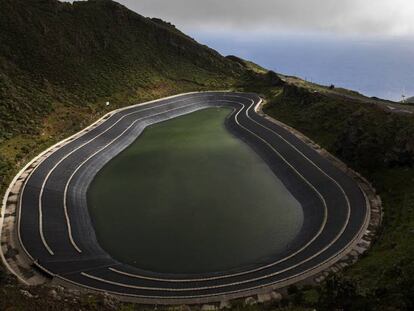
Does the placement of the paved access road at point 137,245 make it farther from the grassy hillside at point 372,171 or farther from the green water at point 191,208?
the grassy hillside at point 372,171

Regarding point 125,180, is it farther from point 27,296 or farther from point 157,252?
point 27,296

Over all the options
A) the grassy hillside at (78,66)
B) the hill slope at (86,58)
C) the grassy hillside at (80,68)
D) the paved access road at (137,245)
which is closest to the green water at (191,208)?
the paved access road at (137,245)

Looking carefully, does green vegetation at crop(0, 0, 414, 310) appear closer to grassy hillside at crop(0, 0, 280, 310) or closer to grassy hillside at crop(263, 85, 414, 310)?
grassy hillside at crop(263, 85, 414, 310)

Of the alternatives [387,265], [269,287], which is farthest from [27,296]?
[387,265]

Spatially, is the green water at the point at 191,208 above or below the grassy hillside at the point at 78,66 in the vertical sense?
below

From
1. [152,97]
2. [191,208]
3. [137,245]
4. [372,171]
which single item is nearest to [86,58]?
[152,97]

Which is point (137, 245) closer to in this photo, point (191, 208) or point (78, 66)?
point (191, 208)

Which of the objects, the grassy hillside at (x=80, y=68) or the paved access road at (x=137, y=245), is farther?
the grassy hillside at (x=80, y=68)
